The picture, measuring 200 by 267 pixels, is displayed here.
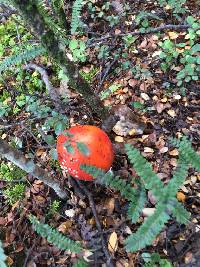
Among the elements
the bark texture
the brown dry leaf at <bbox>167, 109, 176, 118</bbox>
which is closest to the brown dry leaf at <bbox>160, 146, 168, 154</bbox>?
the brown dry leaf at <bbox>167, 109, 176, 118</bbox>

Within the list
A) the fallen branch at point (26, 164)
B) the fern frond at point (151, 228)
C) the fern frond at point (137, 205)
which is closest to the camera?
the fern frond at point (151, 228)

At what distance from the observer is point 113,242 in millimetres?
3252

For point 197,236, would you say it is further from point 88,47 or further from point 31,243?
point 88,47

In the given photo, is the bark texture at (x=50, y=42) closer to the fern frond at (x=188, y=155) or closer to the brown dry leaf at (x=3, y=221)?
the fern frond at (x=188, y=155)

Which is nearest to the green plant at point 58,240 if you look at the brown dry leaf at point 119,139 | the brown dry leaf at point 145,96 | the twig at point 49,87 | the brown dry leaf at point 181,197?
the brown dry leaf at point 181,197

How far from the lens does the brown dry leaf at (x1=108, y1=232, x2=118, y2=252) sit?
3223 mm

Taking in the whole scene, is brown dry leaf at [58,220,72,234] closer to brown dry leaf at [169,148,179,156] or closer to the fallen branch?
the fallen branch

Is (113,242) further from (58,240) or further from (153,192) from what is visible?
(153,192)

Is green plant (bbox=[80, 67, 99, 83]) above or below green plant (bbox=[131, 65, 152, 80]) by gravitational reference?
below

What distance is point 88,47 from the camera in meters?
4.71

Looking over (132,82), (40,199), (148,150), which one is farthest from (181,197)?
(132,82)

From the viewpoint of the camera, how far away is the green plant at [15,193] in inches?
145

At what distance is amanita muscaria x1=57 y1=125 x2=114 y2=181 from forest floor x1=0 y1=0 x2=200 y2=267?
1.20 ft

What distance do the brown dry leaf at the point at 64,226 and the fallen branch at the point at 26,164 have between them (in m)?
0.26
